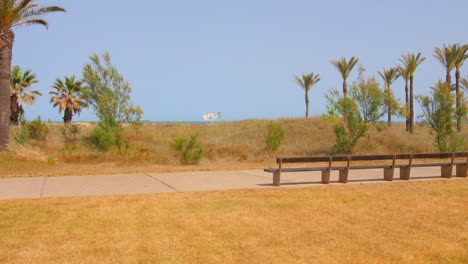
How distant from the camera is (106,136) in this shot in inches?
1180

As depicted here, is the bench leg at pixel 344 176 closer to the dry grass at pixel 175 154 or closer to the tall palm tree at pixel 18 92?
the dry grass at pixel 175 154

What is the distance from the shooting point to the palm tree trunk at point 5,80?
20016 mm

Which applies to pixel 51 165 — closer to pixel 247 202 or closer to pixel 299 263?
pixel 247 202

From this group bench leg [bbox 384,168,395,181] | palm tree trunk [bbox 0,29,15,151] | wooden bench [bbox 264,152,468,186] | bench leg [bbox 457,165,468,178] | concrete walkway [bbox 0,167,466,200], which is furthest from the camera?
palm tree trunk [bbox 0,29,15,151]

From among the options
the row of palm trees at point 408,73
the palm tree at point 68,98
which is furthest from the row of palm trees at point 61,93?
the row of palm trees at point 408,73

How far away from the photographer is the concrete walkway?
11008mm

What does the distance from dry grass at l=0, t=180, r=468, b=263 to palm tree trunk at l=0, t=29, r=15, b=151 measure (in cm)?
1203

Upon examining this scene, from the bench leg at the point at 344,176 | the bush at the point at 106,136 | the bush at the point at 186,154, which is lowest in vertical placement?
the bench leg at the point at 344,176

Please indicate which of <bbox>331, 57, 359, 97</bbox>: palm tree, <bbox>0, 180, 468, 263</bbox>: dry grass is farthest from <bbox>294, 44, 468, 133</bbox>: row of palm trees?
<bbox>0, 180, 468, 263</bbox>: dry grass

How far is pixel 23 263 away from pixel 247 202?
470cm

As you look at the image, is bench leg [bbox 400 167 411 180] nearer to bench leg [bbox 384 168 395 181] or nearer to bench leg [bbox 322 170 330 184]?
bench leg [bbox 384 168 395 181]

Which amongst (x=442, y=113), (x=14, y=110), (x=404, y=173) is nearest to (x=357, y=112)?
(x=442, y=113)

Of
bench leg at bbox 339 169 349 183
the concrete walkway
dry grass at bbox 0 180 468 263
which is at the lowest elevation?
dry grass at bbox 0 180 468 263

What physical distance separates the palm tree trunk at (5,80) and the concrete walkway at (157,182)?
304 inches
